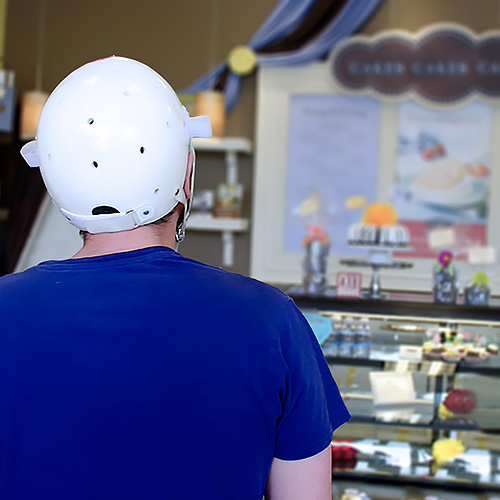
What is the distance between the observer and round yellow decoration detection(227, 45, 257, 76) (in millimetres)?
4758

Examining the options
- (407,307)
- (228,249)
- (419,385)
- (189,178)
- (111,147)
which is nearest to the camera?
(111,147)

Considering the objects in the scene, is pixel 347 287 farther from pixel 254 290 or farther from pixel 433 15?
pixel 433 15

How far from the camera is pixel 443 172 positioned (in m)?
4.69

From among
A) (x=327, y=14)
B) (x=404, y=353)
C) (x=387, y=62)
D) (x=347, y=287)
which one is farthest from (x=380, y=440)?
(x=327, y=14)

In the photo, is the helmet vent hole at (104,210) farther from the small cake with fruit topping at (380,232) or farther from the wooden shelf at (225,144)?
the wooden shelf at (225,144)

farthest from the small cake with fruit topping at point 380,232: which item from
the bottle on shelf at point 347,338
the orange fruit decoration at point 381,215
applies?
the bottle on shelf at point 347,338

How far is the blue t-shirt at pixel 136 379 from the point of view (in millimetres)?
884

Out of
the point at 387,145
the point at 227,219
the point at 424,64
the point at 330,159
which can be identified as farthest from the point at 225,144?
the point at 424,64

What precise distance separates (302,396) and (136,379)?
0.70 ft

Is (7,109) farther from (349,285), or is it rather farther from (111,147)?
(111,147)

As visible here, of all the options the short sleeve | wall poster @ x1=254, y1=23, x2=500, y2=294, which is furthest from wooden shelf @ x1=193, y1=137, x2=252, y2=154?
the short sleeve

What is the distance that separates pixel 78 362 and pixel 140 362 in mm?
75

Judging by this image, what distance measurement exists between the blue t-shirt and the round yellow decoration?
4.03m

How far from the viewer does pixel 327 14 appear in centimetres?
467
